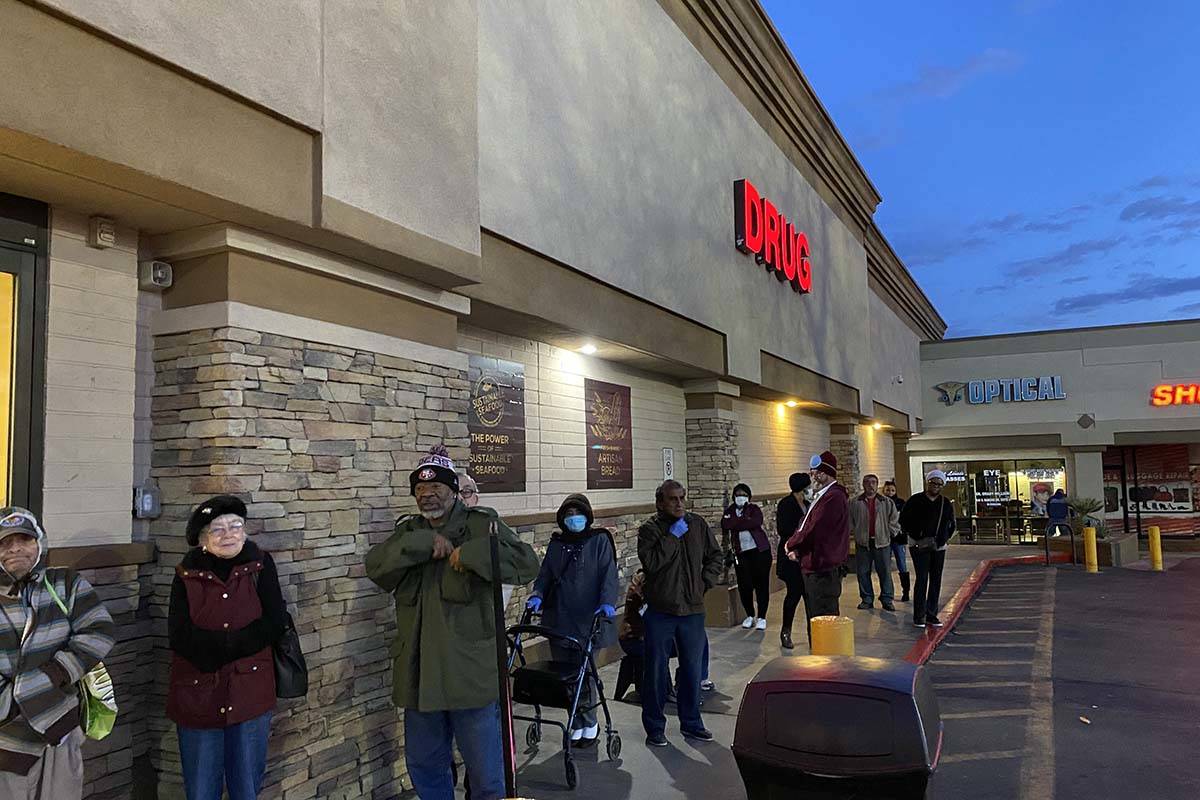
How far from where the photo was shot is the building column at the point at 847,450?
2105 cm

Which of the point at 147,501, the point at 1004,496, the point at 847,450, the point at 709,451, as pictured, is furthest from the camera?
the point at 1004,496

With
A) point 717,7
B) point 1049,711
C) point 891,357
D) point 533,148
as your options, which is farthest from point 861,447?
point 533,148

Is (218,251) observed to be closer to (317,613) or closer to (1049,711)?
(317,613)

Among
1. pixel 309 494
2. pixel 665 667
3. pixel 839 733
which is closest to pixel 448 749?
pixel 309 494

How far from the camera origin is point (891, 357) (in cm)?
2628

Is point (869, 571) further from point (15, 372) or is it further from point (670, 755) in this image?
point (15, 372)

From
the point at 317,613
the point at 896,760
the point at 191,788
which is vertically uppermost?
the point at 317,613

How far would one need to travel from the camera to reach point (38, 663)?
3637mm

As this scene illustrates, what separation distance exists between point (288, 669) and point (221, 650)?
43 centimetres

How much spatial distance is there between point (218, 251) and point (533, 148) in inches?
149

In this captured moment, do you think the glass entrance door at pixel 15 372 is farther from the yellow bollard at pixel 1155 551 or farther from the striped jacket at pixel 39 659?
the yellow bollard at pixel 1155 551

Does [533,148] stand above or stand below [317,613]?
above

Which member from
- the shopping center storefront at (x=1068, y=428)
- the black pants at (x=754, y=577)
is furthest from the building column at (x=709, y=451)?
the shopping center storefront at (x=1068, y=428)

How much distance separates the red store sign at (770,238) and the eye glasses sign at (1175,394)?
16.8 metres
